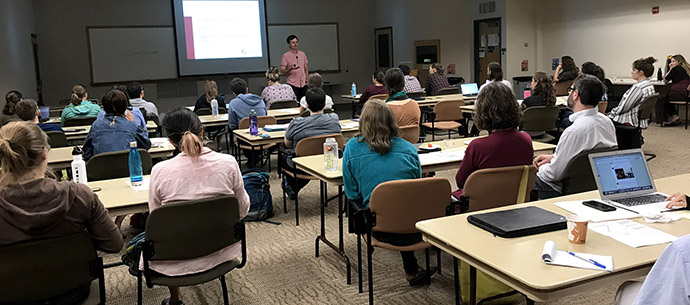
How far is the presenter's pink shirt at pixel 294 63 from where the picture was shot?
33.4 ft

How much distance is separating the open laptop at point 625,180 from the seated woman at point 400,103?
3.23 metres

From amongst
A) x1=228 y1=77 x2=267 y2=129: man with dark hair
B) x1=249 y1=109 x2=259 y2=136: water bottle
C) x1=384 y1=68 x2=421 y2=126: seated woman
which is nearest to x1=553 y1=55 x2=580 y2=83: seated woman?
x1=384 y1=68 x2=421 y2=126: seated woman

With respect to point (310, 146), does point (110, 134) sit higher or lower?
higher

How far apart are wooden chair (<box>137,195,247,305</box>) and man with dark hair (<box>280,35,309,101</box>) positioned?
299 inches

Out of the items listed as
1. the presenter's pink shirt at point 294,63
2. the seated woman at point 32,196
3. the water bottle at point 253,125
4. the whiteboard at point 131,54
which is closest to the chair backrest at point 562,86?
the presenter's pink shirt at point 294,63

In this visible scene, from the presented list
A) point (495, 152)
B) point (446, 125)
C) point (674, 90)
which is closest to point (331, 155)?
point (495, 152)

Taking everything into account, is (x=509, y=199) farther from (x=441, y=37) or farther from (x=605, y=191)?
(x=441, y=37)

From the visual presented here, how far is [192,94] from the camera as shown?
12.8 metres

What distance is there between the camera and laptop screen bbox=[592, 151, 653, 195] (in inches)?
101

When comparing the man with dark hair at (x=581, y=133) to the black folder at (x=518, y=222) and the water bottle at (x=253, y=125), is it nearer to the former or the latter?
the black folder at (x=518, y=222)

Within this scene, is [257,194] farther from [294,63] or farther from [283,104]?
[294,63]

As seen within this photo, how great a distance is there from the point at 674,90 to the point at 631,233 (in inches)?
344

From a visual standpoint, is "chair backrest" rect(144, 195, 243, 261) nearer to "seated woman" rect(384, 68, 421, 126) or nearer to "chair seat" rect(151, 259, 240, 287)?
"chair seat" rect(151, 259, 240, 287)

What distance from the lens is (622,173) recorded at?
261 centimetres
